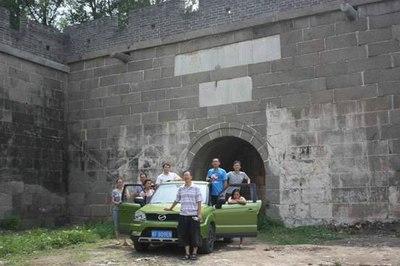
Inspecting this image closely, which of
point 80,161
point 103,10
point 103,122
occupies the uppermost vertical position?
point 103,10

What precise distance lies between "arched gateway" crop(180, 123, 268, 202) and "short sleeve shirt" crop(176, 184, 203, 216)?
12.2 ft

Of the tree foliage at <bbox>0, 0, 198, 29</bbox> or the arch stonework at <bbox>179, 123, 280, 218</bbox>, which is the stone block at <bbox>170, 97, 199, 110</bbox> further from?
the tree foliage at <bbox>0, 0, 198, 29</bbox>

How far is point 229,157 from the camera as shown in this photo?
44.8ft

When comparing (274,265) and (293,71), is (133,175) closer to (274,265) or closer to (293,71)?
(293,71)

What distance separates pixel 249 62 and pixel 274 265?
5682 millimetres

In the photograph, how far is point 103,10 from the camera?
21.6m

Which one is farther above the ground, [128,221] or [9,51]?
[9,51]

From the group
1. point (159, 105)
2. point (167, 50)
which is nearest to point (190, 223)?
point (159, 105)

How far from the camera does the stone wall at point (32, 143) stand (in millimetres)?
12188

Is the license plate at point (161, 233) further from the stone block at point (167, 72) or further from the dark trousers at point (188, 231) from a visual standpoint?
the stone block at point (167, 72)

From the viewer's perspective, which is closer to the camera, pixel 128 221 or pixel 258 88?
pixel 128 221

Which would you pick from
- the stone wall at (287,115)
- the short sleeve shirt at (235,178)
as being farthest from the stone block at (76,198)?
the short sleeve shirt at (235,178)

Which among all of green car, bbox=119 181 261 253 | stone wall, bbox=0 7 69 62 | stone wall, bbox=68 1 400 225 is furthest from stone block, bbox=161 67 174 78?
green car, bbox=119 181 261 253

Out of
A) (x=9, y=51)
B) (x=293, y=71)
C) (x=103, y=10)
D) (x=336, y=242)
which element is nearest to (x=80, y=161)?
(x=9, y=51)
